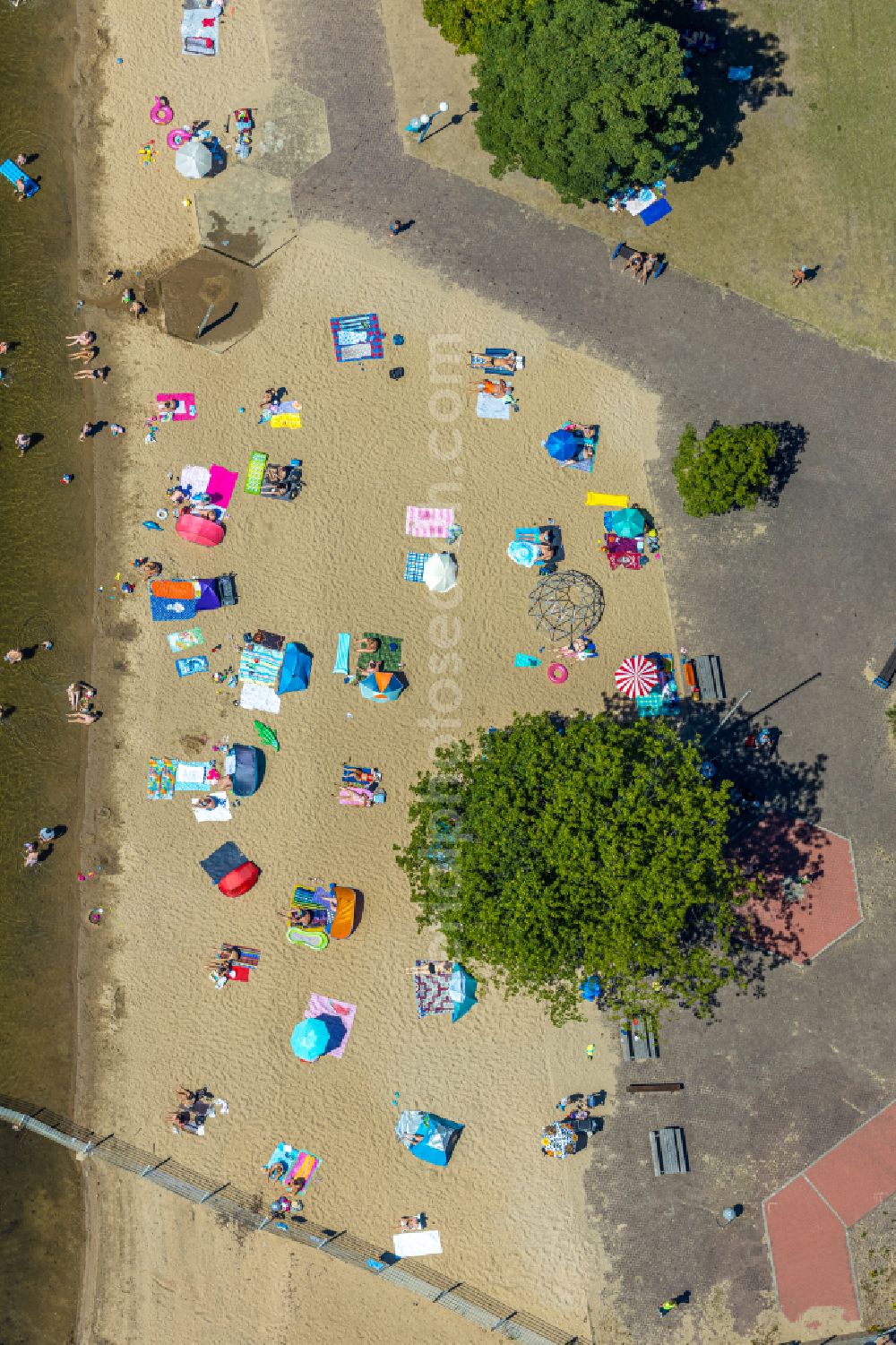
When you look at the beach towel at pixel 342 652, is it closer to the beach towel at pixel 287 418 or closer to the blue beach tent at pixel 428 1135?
the beach towel at pixel 287 418

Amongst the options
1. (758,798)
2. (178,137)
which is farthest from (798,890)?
(178,137)

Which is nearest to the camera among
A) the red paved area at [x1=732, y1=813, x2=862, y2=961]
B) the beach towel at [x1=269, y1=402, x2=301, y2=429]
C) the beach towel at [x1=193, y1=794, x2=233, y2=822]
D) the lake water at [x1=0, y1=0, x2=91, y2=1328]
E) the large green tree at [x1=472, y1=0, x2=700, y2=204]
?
the large green tree at [x1=472, y1=0, x2=700, y2=204]

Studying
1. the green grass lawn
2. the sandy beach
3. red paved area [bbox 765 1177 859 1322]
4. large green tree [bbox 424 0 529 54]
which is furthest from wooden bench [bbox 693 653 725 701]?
large green tree [bbox 424 0 529 54]

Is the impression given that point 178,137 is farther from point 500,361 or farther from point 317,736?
point 317,736

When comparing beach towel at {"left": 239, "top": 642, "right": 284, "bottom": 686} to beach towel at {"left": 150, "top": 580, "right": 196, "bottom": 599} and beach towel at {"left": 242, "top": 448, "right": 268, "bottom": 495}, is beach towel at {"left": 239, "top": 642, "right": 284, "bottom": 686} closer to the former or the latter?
beach towel at {"left": 150, "top": 580, "right": 196, "bottom": 599}

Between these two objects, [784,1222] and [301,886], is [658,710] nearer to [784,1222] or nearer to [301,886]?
[301,886]

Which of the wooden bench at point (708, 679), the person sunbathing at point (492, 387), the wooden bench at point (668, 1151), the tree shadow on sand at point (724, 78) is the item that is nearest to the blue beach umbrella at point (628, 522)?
the wooden bench at point (708, 679)

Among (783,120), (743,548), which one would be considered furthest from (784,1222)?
(783,120)
